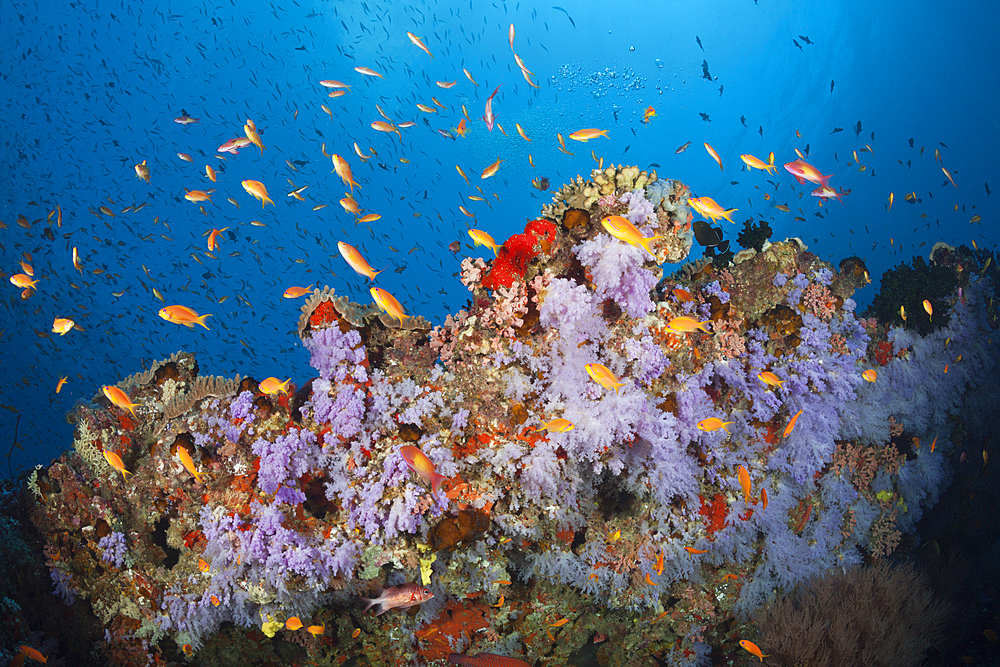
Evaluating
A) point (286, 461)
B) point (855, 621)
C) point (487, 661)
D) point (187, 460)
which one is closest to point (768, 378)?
point (855, 621)

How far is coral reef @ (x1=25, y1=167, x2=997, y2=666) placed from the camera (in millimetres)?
3764

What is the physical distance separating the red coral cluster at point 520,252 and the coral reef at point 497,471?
2 centimetres

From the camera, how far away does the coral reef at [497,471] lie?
3764 millimetres

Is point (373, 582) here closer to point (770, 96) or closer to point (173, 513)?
point (173, 513)

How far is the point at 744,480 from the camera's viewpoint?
4305mm

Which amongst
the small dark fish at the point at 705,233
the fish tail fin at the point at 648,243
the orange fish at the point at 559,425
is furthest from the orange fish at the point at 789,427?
the orange fish at the point at 559,425

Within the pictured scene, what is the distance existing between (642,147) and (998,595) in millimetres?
73770

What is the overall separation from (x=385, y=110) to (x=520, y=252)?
68.4 meters

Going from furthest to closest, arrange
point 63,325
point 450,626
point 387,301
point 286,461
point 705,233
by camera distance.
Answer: point 63,325
point 705,233
point 450,626
point 286,461
point 387,301

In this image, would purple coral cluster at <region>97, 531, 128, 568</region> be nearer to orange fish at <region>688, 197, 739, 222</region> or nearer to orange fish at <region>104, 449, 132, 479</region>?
orange fish at <region>104, 449, 132, 479</region>

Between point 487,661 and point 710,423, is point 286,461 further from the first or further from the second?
point 710,423

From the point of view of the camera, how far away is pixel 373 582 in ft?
13.0

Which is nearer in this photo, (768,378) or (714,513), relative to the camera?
(768,378)

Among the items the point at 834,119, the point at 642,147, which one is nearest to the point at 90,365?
the point at 642,147
